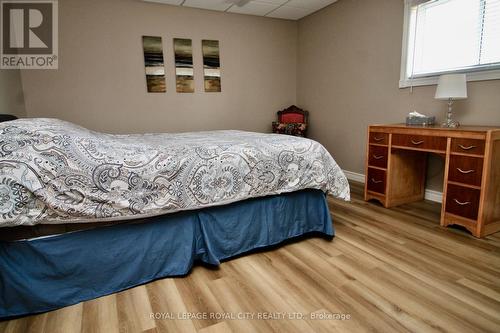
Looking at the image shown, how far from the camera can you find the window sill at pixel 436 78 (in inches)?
93.6

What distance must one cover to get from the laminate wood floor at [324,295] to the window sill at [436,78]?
133 centimetres

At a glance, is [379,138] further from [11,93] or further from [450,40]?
[11,93]

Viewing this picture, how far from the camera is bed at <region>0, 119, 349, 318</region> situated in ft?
4.42

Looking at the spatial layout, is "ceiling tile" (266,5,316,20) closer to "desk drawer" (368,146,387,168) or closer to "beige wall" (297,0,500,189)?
"beige wall" (297,0,500,189)

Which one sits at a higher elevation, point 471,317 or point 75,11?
point 75,11

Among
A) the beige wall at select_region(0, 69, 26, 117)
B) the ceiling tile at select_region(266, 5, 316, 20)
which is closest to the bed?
the beige wall at select_region(0, 69, 26, 117)

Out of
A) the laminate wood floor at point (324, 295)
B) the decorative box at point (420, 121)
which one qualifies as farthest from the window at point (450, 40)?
the laminate wood floor at point (324, 295)

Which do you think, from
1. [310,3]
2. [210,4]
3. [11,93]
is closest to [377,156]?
[310,3]

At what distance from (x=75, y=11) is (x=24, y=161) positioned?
290 cm

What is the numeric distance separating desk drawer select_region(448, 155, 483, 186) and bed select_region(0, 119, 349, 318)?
3.59 feet

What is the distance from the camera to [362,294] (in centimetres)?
151

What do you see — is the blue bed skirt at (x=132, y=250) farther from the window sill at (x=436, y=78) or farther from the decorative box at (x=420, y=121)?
the window sill at (x=436, y=78)

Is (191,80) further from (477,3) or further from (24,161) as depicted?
(477,3)

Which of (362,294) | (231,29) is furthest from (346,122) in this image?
(362,294)
